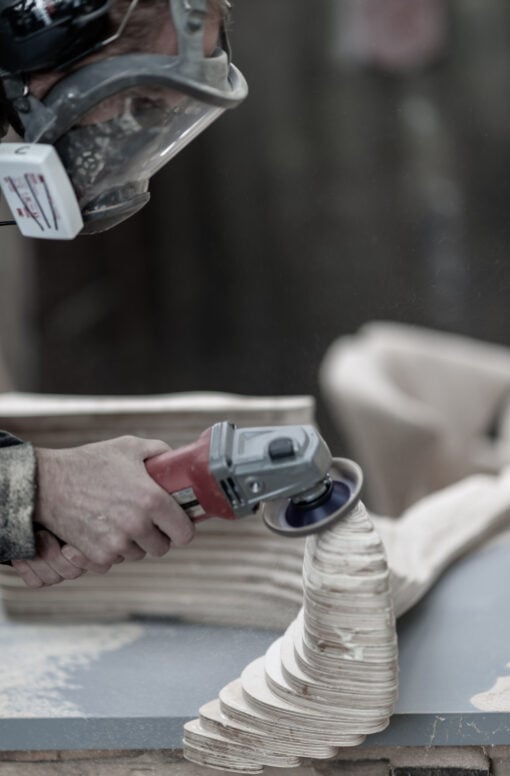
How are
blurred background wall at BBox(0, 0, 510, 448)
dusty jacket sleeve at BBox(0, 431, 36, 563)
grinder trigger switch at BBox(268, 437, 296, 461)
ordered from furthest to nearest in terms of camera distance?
blurred background wall at BBox(0, 0, 510, 448)
dusty jacket sleeve at BBox(0, 431, 36, 563)
grinder trigger switch at BBox(268, 437, 296, 461)

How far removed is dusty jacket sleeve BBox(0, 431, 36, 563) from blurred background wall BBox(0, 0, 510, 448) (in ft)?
7.36

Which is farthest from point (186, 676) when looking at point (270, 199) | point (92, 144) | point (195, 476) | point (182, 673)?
point (270, 199)

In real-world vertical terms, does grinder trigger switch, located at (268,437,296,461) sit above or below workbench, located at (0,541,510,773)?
above

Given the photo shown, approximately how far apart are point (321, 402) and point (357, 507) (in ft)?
9.95

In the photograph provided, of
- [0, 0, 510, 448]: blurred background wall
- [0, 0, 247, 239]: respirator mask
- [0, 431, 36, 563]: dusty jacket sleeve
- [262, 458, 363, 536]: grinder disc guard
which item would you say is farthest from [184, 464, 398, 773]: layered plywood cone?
[0, 0, 510, 448]: blurred background wall

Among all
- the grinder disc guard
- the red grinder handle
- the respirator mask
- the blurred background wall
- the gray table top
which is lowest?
the blurred background wall

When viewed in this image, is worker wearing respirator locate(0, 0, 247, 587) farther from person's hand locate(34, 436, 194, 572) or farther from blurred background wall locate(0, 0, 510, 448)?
blurred background wall locate(0, 0, 510, 448)

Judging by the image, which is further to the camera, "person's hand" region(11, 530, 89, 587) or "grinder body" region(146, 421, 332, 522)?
"person's hand" region(11, 530, 89, 587)

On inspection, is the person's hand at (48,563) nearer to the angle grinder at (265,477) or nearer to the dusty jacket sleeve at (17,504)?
the dusty jacket sleeve at (17,504)

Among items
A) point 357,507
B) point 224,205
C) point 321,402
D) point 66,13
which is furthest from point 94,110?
point 224,205

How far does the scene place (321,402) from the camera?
416cm

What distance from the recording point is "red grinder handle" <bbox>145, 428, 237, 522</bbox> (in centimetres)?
112

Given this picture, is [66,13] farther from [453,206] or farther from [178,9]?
[453,206]

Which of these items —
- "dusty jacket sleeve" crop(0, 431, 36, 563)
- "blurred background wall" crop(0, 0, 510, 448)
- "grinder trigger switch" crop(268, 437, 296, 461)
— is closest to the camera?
"grinder trigger switch" crop(268, 437, 296, 461)
